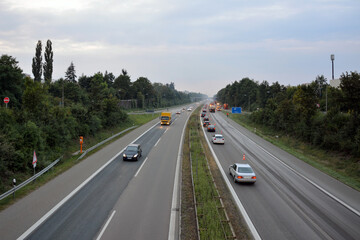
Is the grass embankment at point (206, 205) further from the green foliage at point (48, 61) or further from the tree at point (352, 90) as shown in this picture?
the green foliage at point (48, 61)

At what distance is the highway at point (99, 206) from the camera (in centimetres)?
1010

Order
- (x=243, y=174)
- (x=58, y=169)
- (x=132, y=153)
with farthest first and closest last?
(x=132, y=153) → (x=58, y=169) → (x=243, y=174)

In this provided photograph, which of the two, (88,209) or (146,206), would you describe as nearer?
(88,209)

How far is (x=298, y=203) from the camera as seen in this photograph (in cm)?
1411

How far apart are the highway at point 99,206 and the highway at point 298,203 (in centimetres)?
463

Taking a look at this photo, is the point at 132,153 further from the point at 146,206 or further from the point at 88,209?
the point at 88,209

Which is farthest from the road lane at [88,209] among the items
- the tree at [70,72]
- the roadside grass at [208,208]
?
the tree at [70,72]

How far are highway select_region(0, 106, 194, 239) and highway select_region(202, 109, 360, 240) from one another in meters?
4.63

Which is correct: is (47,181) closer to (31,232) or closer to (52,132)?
(31,232)

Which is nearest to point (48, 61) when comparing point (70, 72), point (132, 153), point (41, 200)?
point (70, 72)

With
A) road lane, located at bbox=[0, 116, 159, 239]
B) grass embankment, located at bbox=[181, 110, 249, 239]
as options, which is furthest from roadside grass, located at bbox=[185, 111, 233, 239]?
road lane, located at bbox=[0, 116, 159, 239]

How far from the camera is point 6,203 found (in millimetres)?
12742

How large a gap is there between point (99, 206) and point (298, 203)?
1105 centimetres

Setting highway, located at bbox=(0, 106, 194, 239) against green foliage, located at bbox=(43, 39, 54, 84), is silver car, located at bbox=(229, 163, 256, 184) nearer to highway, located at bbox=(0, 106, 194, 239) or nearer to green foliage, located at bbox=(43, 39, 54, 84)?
highway, located at bbox=(0, 106, 194, 239)
